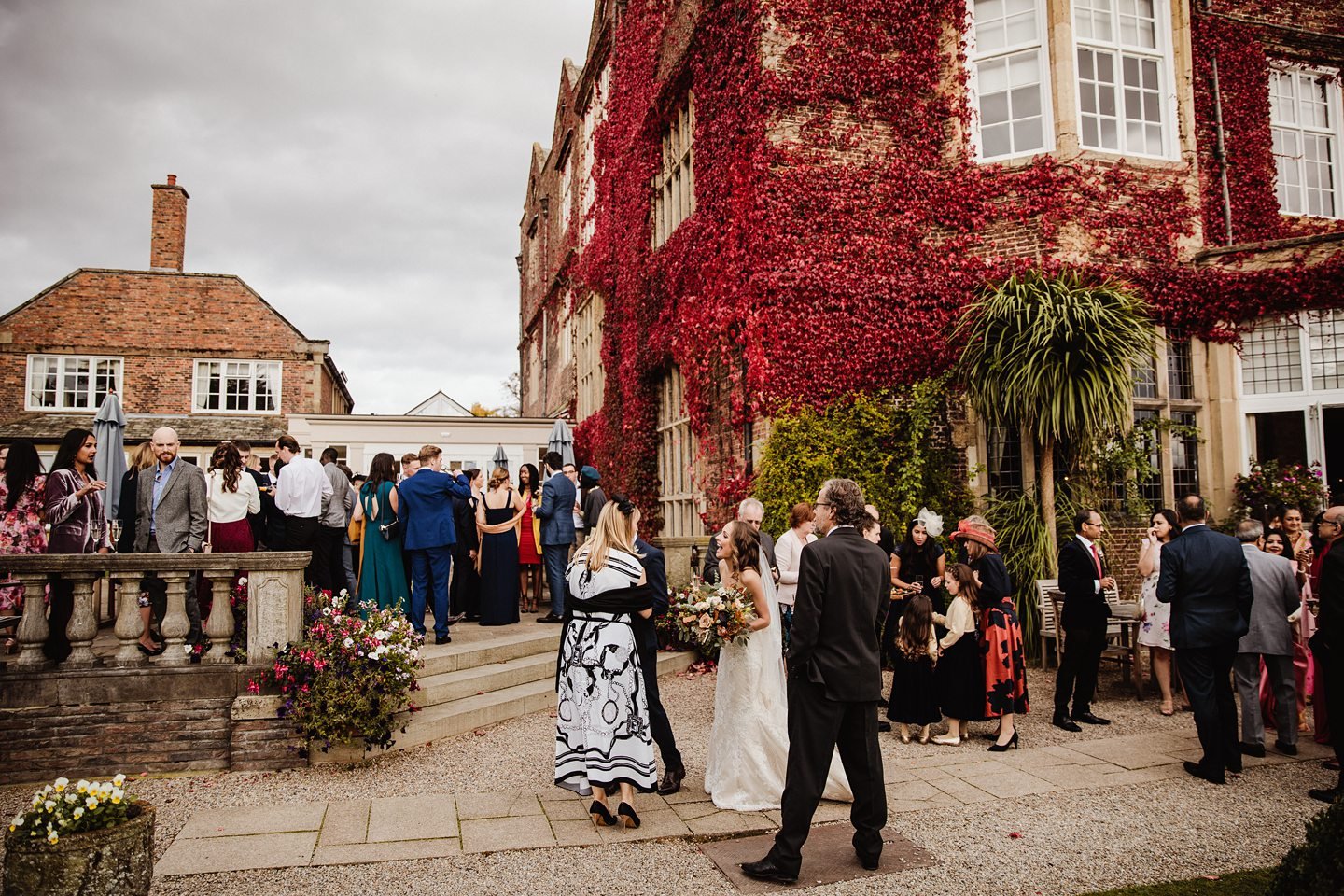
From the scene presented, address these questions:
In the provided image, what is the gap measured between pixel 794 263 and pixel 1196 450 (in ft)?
19.7

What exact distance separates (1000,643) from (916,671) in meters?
0.73

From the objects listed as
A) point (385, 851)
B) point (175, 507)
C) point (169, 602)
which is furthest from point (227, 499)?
point (385, 851)

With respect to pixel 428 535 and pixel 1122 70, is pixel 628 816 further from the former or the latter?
pixel 1122 70

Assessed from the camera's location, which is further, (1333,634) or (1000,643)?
(1000,643)

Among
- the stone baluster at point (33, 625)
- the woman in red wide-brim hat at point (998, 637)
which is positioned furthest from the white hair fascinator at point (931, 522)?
the stone baluster at point (33, 625)

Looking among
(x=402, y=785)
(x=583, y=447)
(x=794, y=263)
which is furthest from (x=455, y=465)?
(x=402, y=785)

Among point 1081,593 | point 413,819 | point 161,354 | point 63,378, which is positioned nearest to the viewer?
point 413,819

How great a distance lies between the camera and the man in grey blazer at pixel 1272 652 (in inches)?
276

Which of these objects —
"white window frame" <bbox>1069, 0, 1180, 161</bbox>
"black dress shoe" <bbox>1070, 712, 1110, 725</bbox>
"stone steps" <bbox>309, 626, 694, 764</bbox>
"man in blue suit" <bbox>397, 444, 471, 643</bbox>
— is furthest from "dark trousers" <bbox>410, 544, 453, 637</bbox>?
"white window frame" <bbox>1069, 0, 1180, 161</bbox>

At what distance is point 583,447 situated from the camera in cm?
2047

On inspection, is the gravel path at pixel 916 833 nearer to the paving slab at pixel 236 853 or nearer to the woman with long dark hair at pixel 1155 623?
the paving slab at pixel 236 853

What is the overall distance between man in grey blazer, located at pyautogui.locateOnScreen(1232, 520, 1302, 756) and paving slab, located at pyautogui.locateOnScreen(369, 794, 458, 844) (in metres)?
6.13

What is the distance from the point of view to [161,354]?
29062 millimetres

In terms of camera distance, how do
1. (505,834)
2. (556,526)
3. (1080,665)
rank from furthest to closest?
(556,526)
(1080,665)
(505,834)
